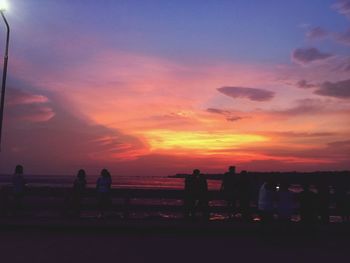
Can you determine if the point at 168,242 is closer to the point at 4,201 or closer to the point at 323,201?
the point at 323,201

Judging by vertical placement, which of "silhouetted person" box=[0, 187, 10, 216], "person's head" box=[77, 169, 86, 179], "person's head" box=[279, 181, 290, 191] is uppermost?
"person's head" box=[77, 169, 86, 179]

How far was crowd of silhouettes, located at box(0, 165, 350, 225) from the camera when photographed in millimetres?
14797

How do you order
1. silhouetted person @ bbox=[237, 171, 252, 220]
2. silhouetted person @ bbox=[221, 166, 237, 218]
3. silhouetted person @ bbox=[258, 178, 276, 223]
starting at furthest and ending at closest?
silhouetted person @ bbox=[221, 166, 237, 218]
silhouetted person @ bbox=[237, 171, 252, 220]
silhouetted person @ bbox=[258, 178, 276, 223]

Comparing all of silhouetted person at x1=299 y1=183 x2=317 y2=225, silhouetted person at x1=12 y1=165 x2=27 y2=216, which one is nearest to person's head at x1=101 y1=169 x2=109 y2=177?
silhouetted person at x1=12 y1=165 x2=27 y2=216

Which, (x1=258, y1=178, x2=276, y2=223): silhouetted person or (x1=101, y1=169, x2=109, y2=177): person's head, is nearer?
(x1=258, y1=178, x2=276, y2=223): silhouetted person

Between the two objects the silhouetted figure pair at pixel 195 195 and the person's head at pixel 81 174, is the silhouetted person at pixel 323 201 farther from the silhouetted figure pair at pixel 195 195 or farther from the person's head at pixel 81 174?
the person's head at pixel 81 174

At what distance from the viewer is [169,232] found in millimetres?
15242

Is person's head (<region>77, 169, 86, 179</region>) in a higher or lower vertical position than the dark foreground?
higher

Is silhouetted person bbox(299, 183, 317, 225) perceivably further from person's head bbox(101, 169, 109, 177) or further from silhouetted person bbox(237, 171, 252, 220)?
person's head bbox(101, 169, 109, 177)

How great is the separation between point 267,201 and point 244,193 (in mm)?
2063

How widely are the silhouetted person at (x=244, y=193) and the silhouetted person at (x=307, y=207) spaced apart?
6.41 ft

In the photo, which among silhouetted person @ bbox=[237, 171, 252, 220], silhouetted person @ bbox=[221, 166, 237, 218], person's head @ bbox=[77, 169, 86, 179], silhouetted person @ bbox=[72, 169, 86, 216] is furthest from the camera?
person's head @ bbox=[77, 169, 86, 179]

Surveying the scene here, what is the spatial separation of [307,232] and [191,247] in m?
4.28

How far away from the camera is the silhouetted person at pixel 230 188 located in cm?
1698
